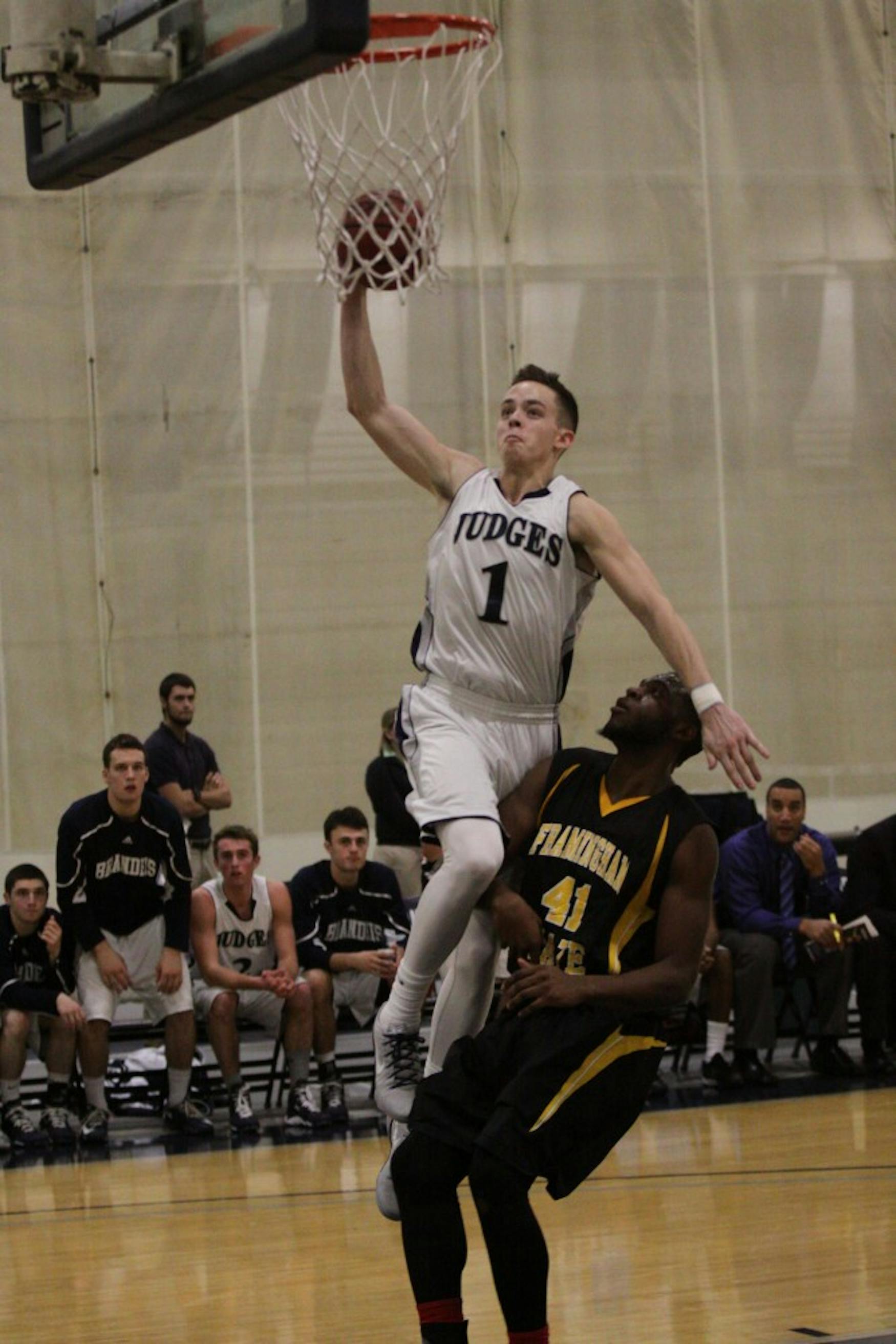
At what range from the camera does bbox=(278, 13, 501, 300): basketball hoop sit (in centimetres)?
504

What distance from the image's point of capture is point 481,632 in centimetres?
522

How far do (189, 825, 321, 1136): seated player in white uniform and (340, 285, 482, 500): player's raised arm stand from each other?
15.5 ft

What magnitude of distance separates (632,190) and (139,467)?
4298mm

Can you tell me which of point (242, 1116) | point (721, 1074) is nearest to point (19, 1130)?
point (242, 1116)

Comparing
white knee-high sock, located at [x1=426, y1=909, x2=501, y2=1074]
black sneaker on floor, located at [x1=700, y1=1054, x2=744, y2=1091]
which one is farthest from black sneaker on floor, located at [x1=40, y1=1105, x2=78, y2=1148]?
white knee-high sock, located at [x1=426, y1=909, x2=501, y2=1074]

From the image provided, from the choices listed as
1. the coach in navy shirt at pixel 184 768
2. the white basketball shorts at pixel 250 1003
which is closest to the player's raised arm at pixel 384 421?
the white basketball shorts at pixel 250 1003

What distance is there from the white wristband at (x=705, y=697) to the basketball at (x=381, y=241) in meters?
1.27

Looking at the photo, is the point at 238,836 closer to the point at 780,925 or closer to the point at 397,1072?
the point at 780,925

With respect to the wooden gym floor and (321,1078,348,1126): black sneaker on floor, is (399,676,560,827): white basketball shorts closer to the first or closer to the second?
the wooden gym floor

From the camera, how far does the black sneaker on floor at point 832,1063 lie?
34.2 ft

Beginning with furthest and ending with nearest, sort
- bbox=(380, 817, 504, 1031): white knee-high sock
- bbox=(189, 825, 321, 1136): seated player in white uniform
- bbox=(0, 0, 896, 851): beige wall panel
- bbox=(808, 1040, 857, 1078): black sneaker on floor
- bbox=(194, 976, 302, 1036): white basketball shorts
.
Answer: bbox=(0, 0, 896, 851): beige wall panel < bbox=(808, 1040, 857, 1078): black sneaker on floor < bbox=(194, 976, 302, 1036): white basketball shorts < bbox=(189, 825, 321, 1136): seated player in white uniform < bbox=(380, 817, 504, 1031): white knee-high sock

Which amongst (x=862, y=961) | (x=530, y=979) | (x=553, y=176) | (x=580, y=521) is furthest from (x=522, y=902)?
(x=553, y=176)

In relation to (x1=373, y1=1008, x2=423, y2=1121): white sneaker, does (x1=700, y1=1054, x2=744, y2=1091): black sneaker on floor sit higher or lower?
lower

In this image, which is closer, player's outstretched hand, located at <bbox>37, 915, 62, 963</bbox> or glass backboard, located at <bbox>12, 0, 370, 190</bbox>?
glass backboard, located at <bbox>12, 0, 370, 190</bbox>
